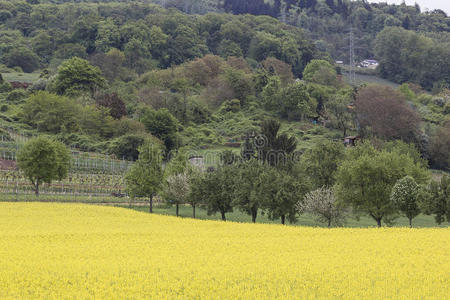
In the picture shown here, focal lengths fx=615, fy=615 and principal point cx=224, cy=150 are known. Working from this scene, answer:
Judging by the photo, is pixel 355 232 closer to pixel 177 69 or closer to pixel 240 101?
pixel 240 101

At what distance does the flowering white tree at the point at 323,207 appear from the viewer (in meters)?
60.6

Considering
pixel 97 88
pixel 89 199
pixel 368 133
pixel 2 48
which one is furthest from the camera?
pixel 2 48

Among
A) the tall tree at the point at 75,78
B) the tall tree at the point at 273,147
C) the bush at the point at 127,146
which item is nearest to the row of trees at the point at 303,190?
the tall tree at the point at 273,147

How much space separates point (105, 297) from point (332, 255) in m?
14.4

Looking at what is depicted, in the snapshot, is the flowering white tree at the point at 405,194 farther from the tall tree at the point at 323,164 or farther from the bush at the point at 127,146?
the bush at the point at 127,146

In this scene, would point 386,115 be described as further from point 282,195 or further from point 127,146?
point 282,195

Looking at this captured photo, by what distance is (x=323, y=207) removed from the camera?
Result: 61219mm

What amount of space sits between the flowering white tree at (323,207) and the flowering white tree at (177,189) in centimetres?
1473

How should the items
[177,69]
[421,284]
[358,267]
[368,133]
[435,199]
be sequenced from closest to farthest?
1. [421,284]
2. [358,267]
3. [435,199]
4. [368,133]
5. [177,69]

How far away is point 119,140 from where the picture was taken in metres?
103

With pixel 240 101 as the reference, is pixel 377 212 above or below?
below

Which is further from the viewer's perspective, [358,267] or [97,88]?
[97,88]

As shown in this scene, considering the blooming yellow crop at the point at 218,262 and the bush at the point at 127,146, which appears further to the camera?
the bush at the point at 127,146

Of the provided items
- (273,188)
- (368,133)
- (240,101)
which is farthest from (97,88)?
(273,188)
